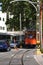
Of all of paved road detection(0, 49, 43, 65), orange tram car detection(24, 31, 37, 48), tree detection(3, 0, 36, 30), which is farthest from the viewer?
tree detection(3, 0, 36, 30)

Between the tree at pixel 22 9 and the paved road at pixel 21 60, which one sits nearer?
the paved road at pixel 21 60

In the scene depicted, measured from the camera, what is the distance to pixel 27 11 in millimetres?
67875

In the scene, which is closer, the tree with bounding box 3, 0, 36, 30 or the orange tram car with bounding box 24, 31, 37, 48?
the orange tram car with bounding box 24, 31, 37, 48

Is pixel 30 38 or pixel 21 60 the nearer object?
pixel 21 60

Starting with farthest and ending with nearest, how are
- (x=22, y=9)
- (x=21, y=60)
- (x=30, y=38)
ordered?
(x=22, y=9) < (x=30, y=38) < (x=21, y=60)

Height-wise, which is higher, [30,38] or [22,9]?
[22,9]

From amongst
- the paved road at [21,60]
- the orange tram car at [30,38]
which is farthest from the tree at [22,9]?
the paved road at [21,60]

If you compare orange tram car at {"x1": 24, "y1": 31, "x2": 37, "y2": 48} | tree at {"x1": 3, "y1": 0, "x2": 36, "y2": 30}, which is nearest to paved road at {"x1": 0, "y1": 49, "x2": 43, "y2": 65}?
orange tram car at {"x1": 24, "y1": 31, "x2": 37, "y2": 48}

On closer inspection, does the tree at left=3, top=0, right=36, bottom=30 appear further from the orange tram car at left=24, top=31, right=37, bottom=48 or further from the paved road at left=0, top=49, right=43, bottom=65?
the paved road at left=0, top=49, right=43, bottom=65

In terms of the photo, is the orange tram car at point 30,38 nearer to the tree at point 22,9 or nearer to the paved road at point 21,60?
the tree at point 22,9

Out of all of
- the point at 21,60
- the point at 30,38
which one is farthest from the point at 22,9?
the point at 21,60

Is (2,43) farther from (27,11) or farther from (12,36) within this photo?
(12,36)

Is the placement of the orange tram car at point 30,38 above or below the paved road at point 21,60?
below

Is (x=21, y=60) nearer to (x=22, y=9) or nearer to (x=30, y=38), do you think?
(x=30, y=38)
